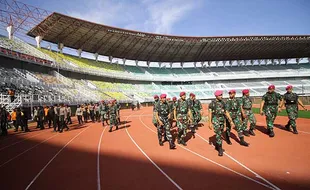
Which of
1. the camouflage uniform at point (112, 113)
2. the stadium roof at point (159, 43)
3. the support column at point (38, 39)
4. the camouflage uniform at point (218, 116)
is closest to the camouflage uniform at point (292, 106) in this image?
the camouflage uniform at point (218, 116)

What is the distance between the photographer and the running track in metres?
4.23

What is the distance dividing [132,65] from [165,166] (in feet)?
168

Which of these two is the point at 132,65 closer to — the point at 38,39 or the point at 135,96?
the point at 135,96

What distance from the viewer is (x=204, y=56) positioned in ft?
176

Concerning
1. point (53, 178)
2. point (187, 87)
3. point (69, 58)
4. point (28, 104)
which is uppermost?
point (69, 58)

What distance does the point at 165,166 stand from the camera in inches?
212

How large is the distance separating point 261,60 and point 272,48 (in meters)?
10.9

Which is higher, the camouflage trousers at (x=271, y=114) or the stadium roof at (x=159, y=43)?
the stadium roof at (x=159, y=43)

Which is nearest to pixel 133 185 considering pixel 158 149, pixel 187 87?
pixel 158 149

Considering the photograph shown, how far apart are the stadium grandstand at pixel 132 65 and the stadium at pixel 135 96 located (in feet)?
0.67

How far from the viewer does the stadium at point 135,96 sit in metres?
4.74

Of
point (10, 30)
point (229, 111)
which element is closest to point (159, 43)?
point (10, 30)

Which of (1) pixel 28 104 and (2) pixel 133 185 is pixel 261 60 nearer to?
(1) pixel 28 104

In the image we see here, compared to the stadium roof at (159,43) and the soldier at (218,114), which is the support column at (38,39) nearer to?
the stadium roof at (159,43)
